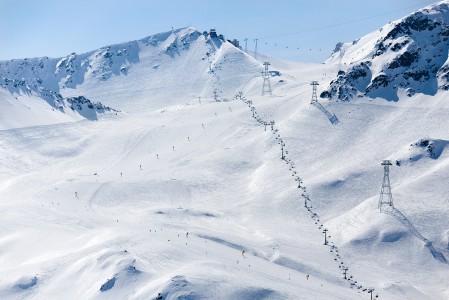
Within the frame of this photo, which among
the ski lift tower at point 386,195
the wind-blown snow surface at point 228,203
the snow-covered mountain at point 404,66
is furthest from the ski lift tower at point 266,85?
the ski lift tower at point 386,195

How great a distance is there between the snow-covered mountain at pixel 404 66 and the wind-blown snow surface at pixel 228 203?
14.3ft

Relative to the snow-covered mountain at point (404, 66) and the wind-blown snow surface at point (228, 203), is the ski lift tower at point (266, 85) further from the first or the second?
the snow-covered mountain at point (404, 66)


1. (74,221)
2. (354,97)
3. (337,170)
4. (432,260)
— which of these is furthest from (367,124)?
(74,221)

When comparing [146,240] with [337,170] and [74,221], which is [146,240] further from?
[337,170]

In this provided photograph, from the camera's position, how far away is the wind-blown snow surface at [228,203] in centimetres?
5000

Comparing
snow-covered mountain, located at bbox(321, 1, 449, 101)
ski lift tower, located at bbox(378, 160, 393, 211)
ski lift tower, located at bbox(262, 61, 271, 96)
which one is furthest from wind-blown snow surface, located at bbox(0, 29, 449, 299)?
snow-covered mountain, located at bbox(321, 1, 449, 101)

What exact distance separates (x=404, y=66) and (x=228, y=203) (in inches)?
2414

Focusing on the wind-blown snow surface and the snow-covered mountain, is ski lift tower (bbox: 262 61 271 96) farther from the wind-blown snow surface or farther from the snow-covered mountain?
the snow-covered mountain

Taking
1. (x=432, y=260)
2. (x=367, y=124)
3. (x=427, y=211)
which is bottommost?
(x=432, y=260)

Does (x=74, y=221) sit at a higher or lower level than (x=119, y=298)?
higher

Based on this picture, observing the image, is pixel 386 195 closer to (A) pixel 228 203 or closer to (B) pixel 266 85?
(A) pixel 228 203

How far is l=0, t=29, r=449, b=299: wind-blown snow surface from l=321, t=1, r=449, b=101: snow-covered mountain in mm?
4364

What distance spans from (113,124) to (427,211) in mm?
95767

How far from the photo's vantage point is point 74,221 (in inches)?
2840
